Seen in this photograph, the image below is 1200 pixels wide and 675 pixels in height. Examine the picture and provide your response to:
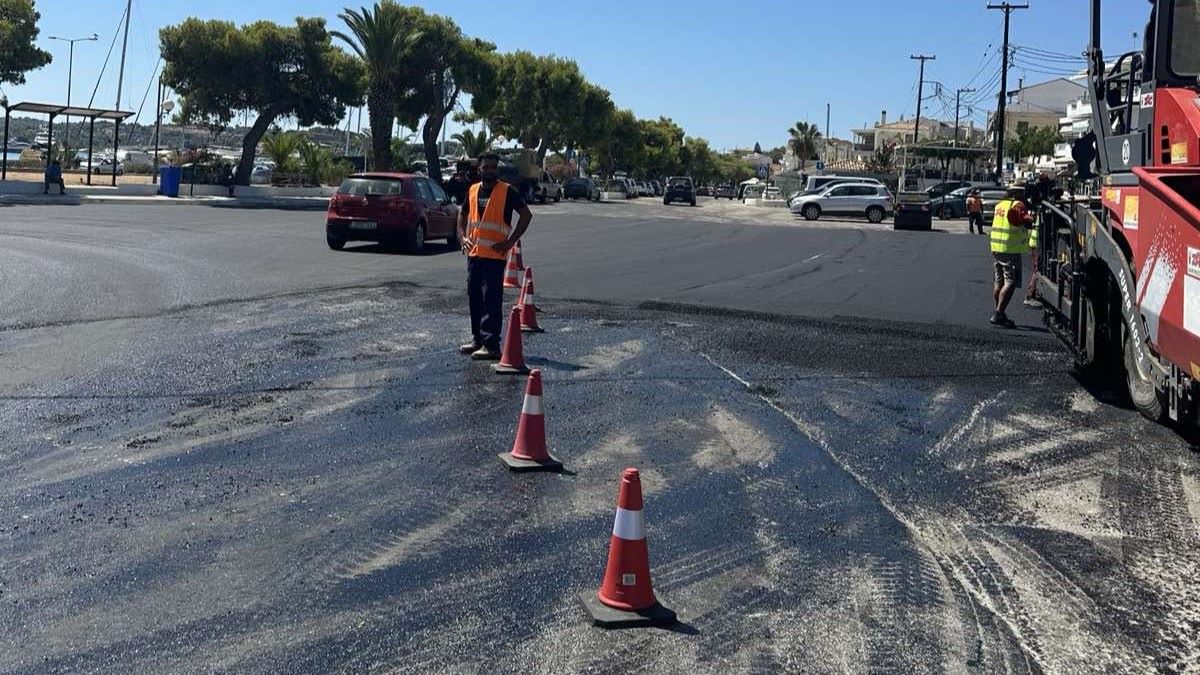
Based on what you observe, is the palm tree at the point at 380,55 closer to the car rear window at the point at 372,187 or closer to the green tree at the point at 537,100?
the green tree at the point at 537,100

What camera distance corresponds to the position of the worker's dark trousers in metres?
10.5

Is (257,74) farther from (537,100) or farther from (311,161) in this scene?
(537,100)

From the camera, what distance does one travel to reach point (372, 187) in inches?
848

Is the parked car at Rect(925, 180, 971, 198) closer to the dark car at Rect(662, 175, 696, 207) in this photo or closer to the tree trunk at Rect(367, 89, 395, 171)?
the dark car at Rect(662, 175, 696, 207)

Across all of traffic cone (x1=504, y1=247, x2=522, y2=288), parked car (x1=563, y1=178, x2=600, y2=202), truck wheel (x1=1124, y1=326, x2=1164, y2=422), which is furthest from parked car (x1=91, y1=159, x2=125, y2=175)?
truck wheel (x1=1124, y1=326, x2=1164, y2=422)

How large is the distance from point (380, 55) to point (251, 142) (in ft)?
25.1

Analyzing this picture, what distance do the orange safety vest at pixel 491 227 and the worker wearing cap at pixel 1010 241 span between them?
614 cm

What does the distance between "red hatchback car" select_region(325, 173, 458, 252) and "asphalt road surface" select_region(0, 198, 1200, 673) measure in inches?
305

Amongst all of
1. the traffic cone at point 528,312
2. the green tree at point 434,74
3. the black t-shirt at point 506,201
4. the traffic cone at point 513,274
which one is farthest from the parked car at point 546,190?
the black t-shirt at point 506,201

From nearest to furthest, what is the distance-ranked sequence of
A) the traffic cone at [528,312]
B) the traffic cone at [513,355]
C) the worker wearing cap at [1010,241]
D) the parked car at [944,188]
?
the traffic cone at [513,355], the traffic cone at [528,312], the worker wearing cap at [1010,241], the parked car at [944,188]

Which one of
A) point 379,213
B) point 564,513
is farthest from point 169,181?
point 564,513

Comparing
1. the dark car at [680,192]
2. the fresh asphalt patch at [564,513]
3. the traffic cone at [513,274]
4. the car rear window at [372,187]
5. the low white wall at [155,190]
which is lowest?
the fresh asphalt patch at [564,513]

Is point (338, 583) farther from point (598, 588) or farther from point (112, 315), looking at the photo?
point (112, 315)

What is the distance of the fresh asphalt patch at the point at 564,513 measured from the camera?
4.52 meters
